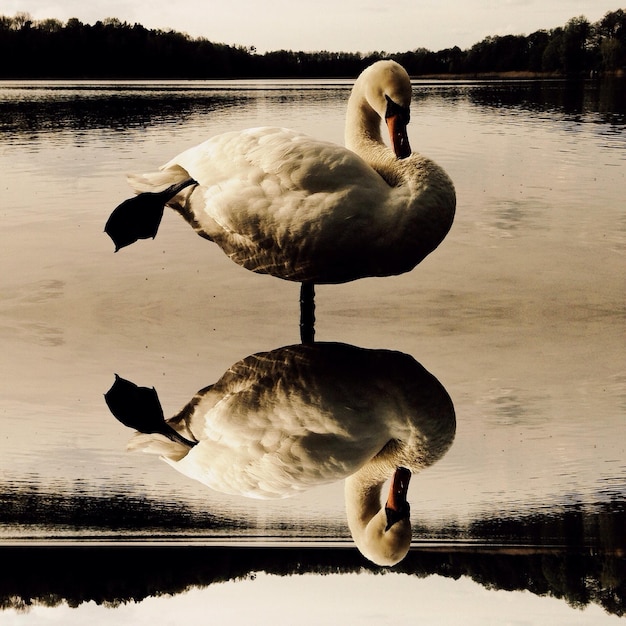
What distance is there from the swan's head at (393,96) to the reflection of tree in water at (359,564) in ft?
9.90

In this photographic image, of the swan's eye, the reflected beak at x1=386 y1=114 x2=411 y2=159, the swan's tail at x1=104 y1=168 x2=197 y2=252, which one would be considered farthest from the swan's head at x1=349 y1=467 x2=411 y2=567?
the swan's tail at x1=104 y1=168 x2=197 y2=252

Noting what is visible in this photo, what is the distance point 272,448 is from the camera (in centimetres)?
428

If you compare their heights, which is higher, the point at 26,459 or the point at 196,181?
the point at 196,181

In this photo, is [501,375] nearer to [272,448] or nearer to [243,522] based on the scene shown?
[272,448]

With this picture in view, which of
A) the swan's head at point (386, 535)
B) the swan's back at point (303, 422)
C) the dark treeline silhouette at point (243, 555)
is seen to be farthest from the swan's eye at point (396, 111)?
the dark treeline silhouette at point (243, 555)

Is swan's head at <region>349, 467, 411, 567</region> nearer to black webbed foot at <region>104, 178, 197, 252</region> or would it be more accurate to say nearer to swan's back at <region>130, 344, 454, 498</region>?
swan's back at <region>130, 344, 454, 498</region>

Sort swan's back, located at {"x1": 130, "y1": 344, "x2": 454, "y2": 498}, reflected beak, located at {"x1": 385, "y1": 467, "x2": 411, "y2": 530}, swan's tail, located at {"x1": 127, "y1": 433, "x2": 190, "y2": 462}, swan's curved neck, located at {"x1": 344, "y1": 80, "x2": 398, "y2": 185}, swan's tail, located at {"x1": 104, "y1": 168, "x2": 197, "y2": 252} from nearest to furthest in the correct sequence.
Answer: reflected beak, located at {"x1": 385, "y1": 467, "x2": 411, "y2": 530} → swan's back, located at {"x1": 130, "y1": 344, "x2": 454, "y2": 498} → swan's tail, located at {"x1": 127, "y1": 433, "x2": 190, "y2": 462} → swan's curved neck, located at {"x1": 344, "y1": 80, "x2": 398, "y2": 185} → swan's tail, located at {"x1": 104, "y1": 168, "x2": 197, "y2": 252}

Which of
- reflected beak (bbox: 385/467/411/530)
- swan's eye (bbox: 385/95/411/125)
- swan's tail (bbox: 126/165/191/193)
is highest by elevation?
swan's eye (bbox: 385/95/411/125)

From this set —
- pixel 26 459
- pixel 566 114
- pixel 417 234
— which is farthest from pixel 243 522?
pixel 566 114

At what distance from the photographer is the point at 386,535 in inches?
147

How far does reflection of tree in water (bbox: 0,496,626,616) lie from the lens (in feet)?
11.2

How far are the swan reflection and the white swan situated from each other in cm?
76

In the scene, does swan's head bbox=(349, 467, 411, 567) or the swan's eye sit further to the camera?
the swan's eye

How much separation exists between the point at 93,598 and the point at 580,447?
81.2 inches
